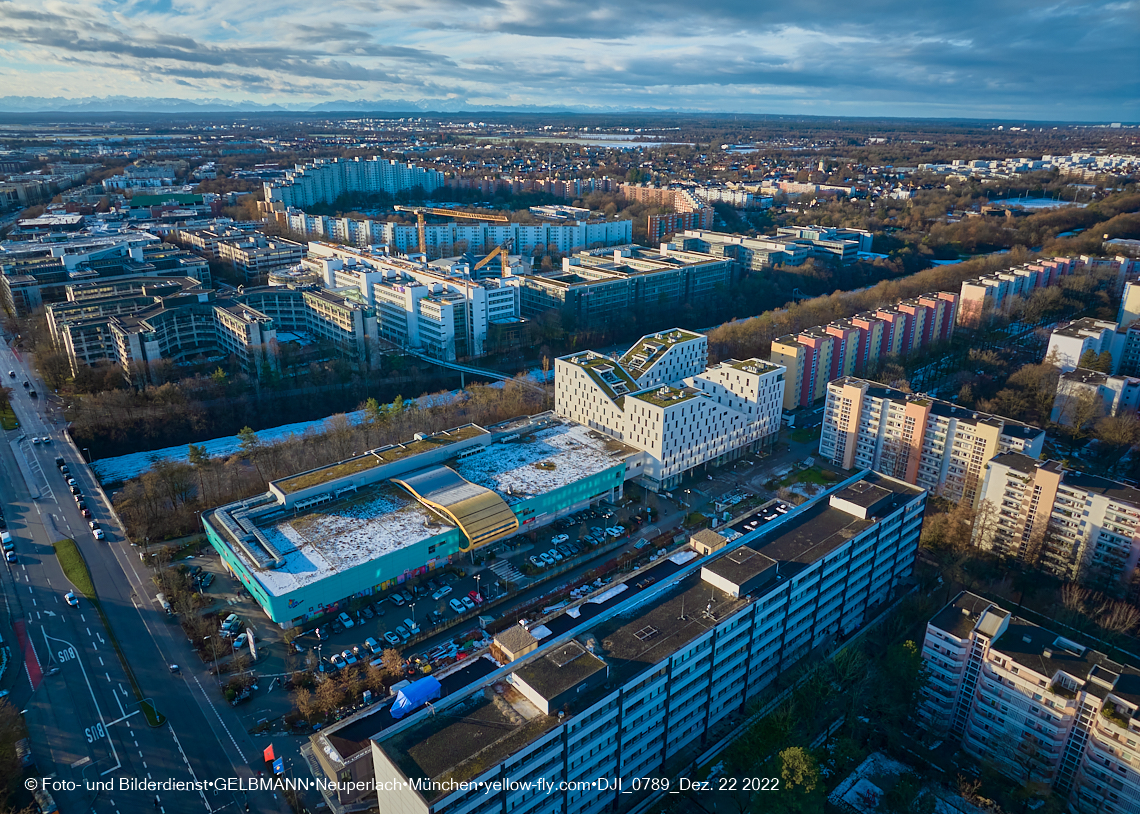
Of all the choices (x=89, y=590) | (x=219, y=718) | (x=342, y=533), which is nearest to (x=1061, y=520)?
(x=342, y=533)

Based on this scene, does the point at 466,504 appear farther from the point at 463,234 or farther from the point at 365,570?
the point at 463,234

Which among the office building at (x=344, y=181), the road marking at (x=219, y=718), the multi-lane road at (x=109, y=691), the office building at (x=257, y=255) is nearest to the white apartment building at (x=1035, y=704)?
the multi-lane road at (x=109, y=691)

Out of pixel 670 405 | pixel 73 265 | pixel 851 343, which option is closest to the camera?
pixel 670 405

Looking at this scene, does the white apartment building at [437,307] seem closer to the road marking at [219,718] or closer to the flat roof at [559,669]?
the road marking at [219,718]

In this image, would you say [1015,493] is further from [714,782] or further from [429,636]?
[429,636]

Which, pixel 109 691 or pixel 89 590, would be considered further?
pixel 89 590

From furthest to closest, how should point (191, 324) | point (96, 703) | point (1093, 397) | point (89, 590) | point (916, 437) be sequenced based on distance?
point (191, 324) < point (1093, 397) < point (916, 437) < point (89, 590) < point (96, 703)

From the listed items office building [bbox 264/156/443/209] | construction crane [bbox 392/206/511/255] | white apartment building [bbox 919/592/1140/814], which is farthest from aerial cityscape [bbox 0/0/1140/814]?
office building [bbox 264/156/443/209]
